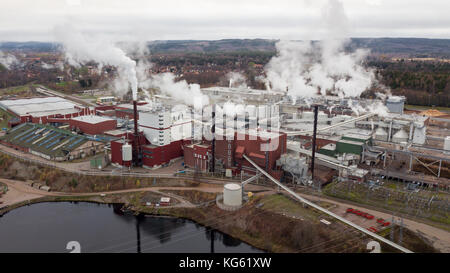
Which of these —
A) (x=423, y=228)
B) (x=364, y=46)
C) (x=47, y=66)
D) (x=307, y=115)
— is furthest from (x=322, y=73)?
(x=364, y=46)

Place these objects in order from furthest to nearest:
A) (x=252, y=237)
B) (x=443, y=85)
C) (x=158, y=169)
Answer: (x=443, y=85)
(x=158, y=169)
(x=252, y=237)

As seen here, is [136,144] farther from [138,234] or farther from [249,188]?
[249,188]

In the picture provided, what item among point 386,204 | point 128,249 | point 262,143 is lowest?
point 128,249

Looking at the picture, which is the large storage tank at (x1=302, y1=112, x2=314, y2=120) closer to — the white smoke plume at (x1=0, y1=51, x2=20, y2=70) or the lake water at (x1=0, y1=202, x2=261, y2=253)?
the lake water at (x1=0, y1=202, x2=261, y2=253)

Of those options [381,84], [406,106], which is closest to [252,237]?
[406,106]

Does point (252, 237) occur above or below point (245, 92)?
below

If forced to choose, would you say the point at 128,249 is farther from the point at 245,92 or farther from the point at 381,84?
the point at 381,84

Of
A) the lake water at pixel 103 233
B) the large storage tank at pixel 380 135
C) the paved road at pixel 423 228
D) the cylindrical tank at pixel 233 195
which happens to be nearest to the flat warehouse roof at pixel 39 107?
the lake water at pixel 103 233

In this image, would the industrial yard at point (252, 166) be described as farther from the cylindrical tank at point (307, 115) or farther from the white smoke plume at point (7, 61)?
the white smoke plume at point (7, 61)
